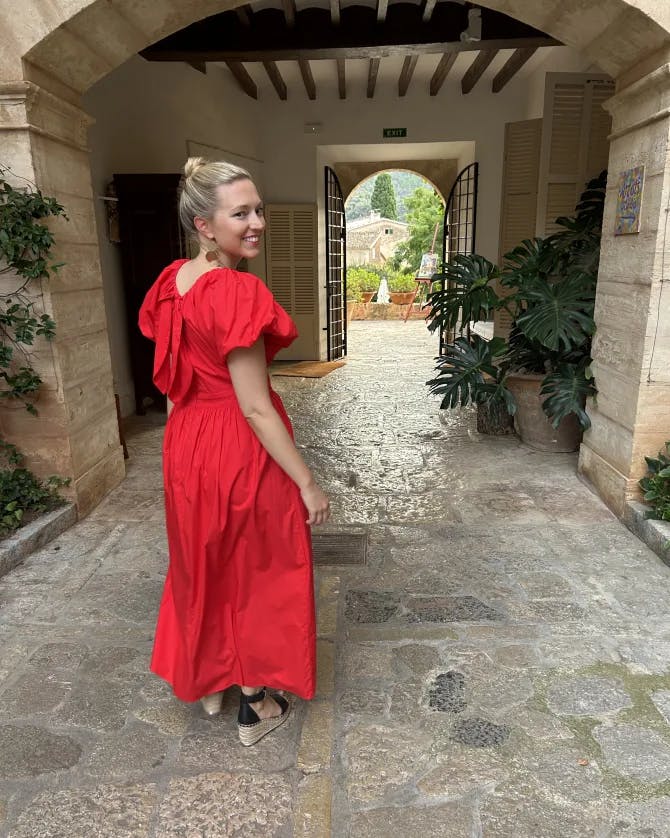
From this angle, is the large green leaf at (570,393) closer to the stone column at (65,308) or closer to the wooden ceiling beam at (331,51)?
the stone column at (65,308)

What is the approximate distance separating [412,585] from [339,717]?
2.73ft

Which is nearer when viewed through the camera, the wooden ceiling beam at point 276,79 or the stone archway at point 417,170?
the wooden ceiling beam at point 276,79

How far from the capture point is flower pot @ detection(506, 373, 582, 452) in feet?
13.9

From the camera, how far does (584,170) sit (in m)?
4.66

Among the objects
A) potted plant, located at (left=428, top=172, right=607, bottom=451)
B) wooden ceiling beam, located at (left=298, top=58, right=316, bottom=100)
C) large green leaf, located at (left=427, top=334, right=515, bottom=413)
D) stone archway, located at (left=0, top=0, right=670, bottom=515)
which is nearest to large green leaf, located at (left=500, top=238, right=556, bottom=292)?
potted plant, located at (left=428, top=172, right=607, bottom=451)

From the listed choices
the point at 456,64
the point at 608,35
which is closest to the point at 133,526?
the point at 608,35

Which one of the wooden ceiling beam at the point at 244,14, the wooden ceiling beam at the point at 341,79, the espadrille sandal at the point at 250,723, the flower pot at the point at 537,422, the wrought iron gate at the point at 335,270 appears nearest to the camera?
the espadrille sandal at the point at 250,723

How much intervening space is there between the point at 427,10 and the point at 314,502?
4987 mm

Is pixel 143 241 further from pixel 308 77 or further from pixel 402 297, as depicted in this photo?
pixel 402 297

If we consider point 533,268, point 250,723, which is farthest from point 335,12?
point 250,723

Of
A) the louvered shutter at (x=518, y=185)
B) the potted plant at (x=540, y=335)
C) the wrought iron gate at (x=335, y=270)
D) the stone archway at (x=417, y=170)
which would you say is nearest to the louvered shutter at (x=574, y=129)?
the potted plant at (x=540, y=335)

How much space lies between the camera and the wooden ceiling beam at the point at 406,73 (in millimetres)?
6297

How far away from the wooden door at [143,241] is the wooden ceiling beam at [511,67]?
12.0 feet

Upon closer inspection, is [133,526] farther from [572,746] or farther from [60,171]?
[572,746]
